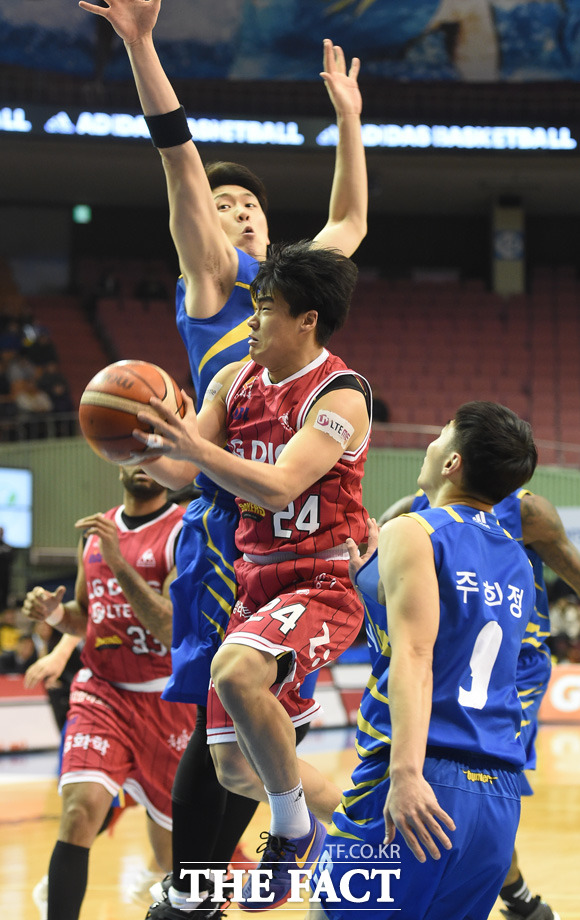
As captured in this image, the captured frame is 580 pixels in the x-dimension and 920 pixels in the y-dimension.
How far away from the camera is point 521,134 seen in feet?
61.9

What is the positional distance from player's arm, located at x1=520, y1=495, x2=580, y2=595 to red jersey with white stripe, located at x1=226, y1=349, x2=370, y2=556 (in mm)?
1542

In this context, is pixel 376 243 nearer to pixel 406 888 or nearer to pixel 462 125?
pixel 462 125

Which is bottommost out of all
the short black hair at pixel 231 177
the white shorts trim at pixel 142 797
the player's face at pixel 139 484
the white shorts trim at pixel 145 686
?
the white shorts trim at pixel 142 797

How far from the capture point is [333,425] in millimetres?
3072

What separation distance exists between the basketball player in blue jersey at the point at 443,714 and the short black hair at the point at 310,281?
26.1 inches

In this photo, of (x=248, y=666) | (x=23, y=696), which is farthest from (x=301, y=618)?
(x=23, y=696)

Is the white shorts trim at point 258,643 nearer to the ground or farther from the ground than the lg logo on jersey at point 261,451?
nearer to the ground

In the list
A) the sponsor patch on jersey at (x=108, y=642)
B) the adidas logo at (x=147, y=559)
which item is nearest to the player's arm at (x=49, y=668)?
the sponsor patch on jersey at (x=108, y=642)

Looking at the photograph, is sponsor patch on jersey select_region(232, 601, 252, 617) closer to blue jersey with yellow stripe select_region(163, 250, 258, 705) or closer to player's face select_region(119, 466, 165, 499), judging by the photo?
blue jersey with yellow stripe select_region(163, 250, 258, 705)

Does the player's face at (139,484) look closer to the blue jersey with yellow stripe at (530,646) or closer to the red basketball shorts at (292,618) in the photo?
the blue jersey with yellow stripe at (530,646)

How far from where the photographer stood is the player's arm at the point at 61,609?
4902mm

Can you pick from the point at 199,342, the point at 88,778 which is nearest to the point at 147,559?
the point at 88,778

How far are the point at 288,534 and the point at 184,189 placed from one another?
1148 millimetres

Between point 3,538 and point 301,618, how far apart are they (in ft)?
42.0
